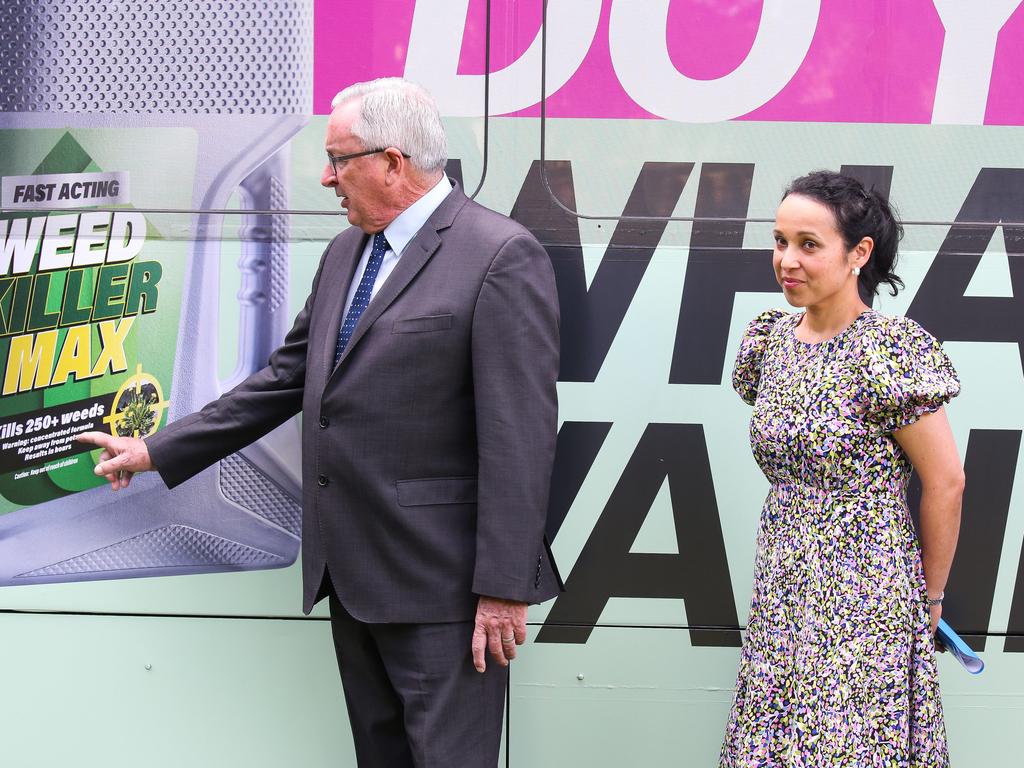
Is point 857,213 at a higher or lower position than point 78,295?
higher

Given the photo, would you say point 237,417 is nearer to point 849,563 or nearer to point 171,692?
point 171,692

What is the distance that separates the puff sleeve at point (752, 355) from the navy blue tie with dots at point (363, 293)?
730mm

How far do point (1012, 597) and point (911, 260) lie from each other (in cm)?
79

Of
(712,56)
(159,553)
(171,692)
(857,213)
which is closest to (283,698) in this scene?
(171,692)

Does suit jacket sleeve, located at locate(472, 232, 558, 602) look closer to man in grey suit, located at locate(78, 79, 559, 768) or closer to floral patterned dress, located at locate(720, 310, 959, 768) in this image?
man in grey suit, located at locate(78, 79, 559, 768)

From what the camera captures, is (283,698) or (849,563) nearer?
(849,563)

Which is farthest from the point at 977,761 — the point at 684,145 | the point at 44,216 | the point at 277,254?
the point at 44,216

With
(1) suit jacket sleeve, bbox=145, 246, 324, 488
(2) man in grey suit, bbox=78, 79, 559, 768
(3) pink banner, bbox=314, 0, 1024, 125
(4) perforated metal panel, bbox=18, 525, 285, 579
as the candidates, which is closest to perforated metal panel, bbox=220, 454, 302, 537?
(4) perforated metal panel, bbox=18, 525, 285, 579

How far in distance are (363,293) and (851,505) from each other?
0.97 m

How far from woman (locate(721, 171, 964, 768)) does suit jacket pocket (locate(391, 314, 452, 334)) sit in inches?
23.1

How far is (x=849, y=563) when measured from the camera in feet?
5.57

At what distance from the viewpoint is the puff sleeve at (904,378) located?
1614 millimetres

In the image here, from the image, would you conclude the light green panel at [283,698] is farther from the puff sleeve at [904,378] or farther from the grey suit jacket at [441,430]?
the puff sleeve at [904,378]

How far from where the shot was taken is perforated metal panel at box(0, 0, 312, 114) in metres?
2.15
